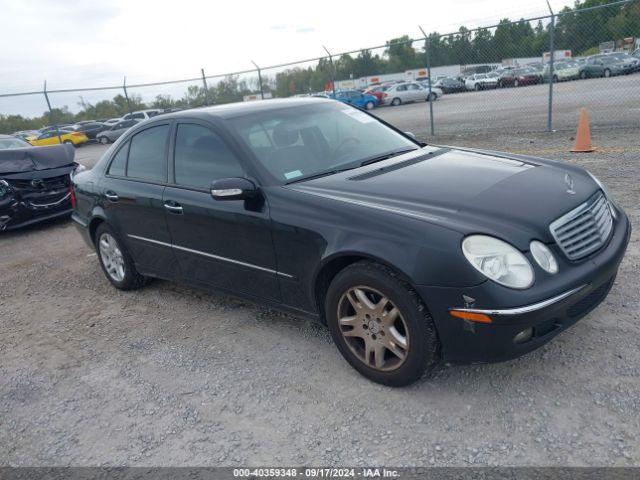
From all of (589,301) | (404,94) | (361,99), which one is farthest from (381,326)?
(404,94)

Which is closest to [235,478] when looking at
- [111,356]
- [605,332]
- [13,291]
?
[111,356]

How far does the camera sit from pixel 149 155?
14.8ft

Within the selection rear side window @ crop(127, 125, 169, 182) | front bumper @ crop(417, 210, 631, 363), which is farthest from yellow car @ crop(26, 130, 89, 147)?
front bumper @ crop(417, 210, 631, 363)

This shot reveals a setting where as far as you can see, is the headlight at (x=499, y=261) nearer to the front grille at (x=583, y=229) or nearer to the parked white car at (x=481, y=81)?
the front grille at (x=583, y=229)

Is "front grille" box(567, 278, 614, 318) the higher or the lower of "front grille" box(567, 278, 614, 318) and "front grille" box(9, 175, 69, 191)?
the lower

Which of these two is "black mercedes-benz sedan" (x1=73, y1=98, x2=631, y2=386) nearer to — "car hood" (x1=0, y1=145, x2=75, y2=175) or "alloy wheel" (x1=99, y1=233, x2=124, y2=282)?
"alloy wheel" (x1=99, y1=233, x2=124, y2=282)

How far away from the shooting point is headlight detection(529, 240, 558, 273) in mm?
2703

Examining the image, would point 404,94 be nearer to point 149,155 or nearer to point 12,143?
point 12,143

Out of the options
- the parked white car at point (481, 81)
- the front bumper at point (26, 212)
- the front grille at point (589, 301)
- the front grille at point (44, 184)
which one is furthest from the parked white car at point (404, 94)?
the front grille at point (589, 301)

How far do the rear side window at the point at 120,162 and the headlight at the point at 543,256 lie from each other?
3482mm

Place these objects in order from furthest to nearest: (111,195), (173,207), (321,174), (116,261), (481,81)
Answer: (481,81) → (116,261) → (111,195) → (173,207) → (321,174)

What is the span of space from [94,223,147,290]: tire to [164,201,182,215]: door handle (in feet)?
3.29

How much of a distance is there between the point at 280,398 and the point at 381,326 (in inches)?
28.8

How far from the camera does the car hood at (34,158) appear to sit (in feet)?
25.2
